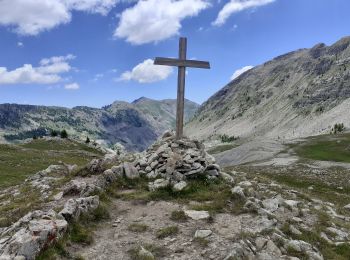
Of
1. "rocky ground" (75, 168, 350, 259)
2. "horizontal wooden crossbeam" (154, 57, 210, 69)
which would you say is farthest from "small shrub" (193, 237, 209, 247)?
"horizontal wooden crossbeam" (154, 57, 210, 69)

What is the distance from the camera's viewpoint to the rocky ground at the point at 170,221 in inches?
626

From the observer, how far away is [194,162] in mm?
26984

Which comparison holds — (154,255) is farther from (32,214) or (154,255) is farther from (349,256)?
(349,256)

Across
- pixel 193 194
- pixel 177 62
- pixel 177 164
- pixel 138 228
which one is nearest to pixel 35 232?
pixel 138 228

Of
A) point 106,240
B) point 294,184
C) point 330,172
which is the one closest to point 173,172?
point 106,240

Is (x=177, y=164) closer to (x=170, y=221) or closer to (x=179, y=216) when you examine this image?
(x=179, y=216)

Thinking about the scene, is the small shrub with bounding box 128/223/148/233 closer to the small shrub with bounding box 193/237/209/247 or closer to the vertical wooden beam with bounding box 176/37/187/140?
the small shrub with bounding box 193/237/209/247

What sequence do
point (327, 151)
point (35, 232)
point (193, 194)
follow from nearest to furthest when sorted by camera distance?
point (35, 232)
point (193, 194)
point (327, 151)

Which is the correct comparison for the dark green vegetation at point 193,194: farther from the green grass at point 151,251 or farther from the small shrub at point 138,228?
the green grass at point 151,251

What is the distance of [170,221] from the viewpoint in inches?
776

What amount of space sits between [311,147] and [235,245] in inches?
4344

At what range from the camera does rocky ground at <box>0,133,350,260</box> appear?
1591cm

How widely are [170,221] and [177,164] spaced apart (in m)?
7.14

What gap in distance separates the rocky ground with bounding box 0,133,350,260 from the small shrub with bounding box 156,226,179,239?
4 centimetres
